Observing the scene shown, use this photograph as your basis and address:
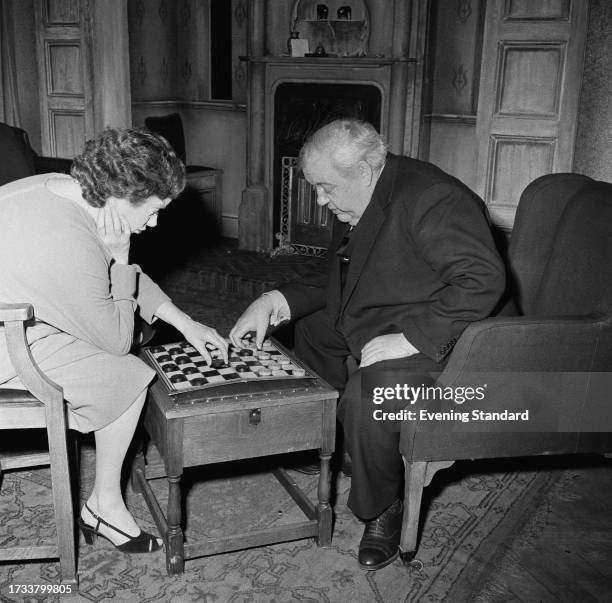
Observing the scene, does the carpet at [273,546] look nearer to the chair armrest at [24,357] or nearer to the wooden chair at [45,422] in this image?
the wooden chair at [45,422]

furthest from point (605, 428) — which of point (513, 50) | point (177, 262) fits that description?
point (177, 262)

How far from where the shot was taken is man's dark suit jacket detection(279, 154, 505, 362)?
221cm

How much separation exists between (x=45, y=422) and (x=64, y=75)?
158 inches

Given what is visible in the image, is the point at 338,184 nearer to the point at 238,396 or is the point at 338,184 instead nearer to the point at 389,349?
the point at 389,349

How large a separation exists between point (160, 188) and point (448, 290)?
91 cm

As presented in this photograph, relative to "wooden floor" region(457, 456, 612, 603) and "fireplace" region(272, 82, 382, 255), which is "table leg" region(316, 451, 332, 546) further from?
"fireplace" region(272, 82, 382, 255)

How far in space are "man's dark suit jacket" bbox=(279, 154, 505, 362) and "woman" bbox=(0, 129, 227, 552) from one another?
68 cm

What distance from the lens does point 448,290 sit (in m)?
2.24

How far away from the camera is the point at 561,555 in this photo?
2.28 meters

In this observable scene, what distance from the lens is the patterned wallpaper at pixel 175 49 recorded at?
20.0ft

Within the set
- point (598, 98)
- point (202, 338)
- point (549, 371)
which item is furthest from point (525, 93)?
point (202, 338)

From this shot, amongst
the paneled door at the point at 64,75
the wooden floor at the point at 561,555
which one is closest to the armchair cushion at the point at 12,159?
the paneled door at the point at 64,75

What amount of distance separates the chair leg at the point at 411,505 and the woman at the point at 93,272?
2.58ft

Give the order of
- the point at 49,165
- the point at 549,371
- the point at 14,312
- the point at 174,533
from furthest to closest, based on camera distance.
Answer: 1. the point at 49,165
2. the point at 549,371
3. the point at 174,533
4. the point at 14,312
